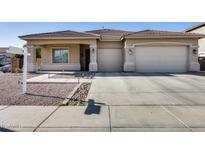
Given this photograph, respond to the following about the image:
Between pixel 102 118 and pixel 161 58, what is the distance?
1579 centimetres

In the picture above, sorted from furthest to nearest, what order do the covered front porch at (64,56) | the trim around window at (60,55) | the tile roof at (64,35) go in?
Result: the trim around window at (60,55)
the covered front porch at (64,56)
the tile roof at (64,35)

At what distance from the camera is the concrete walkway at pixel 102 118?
4.82 m

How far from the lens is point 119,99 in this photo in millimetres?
7965

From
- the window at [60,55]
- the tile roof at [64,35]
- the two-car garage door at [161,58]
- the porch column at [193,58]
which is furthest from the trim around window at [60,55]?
A: the porch column at [193,58]

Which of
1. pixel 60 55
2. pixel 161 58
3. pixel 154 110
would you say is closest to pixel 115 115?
pixel 154 110

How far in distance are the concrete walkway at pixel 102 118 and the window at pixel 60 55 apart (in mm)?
15616

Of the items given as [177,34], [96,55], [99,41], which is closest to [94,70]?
[96,55]

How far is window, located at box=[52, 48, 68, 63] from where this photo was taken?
21969 millimetres

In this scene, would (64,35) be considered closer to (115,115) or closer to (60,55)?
(60,55)

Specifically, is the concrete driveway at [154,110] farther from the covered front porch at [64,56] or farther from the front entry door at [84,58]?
the front entry door at [84,58]

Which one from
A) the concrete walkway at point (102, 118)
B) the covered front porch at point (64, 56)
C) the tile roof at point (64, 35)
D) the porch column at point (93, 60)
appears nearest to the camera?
the concrete walkway at point (102, 118)

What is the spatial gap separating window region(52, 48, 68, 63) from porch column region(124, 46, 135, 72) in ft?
22.1

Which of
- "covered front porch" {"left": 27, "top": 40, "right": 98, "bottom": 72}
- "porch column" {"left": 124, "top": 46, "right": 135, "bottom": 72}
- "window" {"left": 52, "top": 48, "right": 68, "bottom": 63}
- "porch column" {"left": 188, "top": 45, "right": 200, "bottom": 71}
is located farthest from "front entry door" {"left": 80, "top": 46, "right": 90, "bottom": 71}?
"porch column" {"left": 188, "top": 45, "right": 200, "bottom": 71}

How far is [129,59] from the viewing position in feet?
64.6
